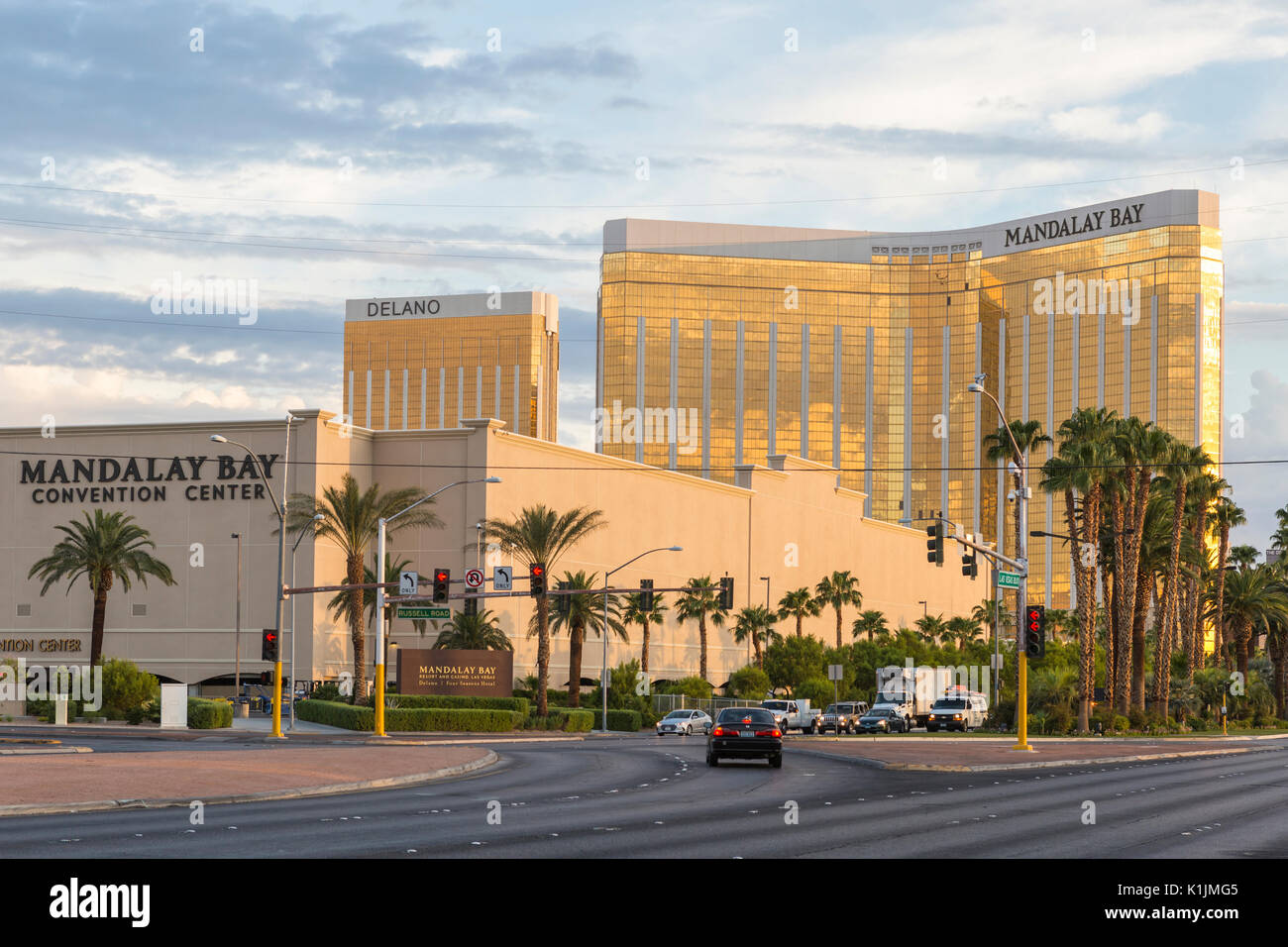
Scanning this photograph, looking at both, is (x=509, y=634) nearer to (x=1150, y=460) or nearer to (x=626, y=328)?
(x=1150, y=460)

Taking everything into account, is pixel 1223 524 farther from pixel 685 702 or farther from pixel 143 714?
pixel 143 714

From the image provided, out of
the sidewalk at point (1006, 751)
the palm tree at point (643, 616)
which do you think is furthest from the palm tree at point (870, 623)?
the sidewalk at point (1006, 751)

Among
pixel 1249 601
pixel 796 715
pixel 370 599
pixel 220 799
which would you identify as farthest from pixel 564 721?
pixel 1249 601

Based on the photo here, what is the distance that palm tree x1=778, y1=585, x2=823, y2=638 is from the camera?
121062 mm

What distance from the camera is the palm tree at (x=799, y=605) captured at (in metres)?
121

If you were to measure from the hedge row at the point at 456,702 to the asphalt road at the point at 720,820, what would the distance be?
128 feet

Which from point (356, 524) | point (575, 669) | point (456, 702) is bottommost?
point (456, 702)

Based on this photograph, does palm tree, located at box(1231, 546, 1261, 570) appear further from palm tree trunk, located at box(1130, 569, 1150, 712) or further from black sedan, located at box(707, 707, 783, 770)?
black sedan, located at box(707, 707, 783, 770)

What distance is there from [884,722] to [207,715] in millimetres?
32828

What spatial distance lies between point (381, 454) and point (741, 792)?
77.2 meters

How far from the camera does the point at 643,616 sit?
98.8 m

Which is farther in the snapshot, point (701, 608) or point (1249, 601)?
point (701, 608)

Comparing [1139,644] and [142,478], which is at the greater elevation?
[142,478]
